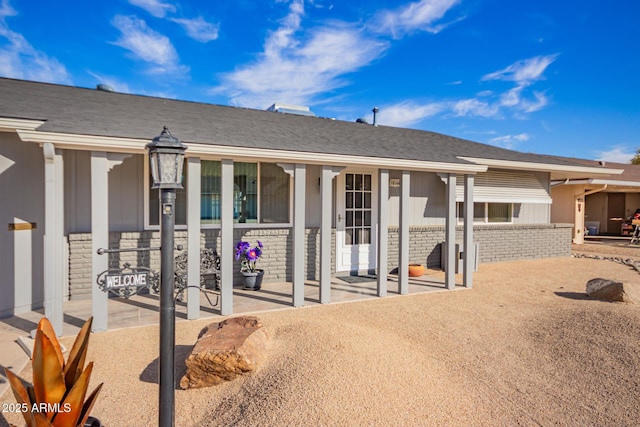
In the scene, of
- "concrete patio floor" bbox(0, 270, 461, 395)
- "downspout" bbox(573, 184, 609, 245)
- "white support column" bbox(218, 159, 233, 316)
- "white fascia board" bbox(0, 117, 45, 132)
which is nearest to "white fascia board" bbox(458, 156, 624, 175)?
"concrete patio floor" bbox(0, 270, 461, 395)

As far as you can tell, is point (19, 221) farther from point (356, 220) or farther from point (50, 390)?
point (356, 220)

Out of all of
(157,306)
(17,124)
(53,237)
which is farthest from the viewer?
(157,306)

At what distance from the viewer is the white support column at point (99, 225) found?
446cm

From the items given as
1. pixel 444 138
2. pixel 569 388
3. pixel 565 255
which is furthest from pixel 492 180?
pixel 569 388

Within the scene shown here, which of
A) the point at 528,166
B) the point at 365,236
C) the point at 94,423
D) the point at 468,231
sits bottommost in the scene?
the point at 94,423

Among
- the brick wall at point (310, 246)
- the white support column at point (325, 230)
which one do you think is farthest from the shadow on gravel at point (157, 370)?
the white support column at point (325, 230)

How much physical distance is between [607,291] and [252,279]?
6240 millimetres

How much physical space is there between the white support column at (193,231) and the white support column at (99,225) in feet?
3.28

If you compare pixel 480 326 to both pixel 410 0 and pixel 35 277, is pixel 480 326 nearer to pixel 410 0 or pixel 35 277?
pixel 35 277

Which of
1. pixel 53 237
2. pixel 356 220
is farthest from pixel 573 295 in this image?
pixel 53 237

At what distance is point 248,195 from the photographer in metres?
7.17

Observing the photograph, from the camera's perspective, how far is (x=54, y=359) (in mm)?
2121

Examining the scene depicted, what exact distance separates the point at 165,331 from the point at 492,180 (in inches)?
382

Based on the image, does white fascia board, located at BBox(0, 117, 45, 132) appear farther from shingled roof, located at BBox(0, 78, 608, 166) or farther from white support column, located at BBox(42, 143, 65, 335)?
white support column, located at BBox(42, 143, 65, 335)
